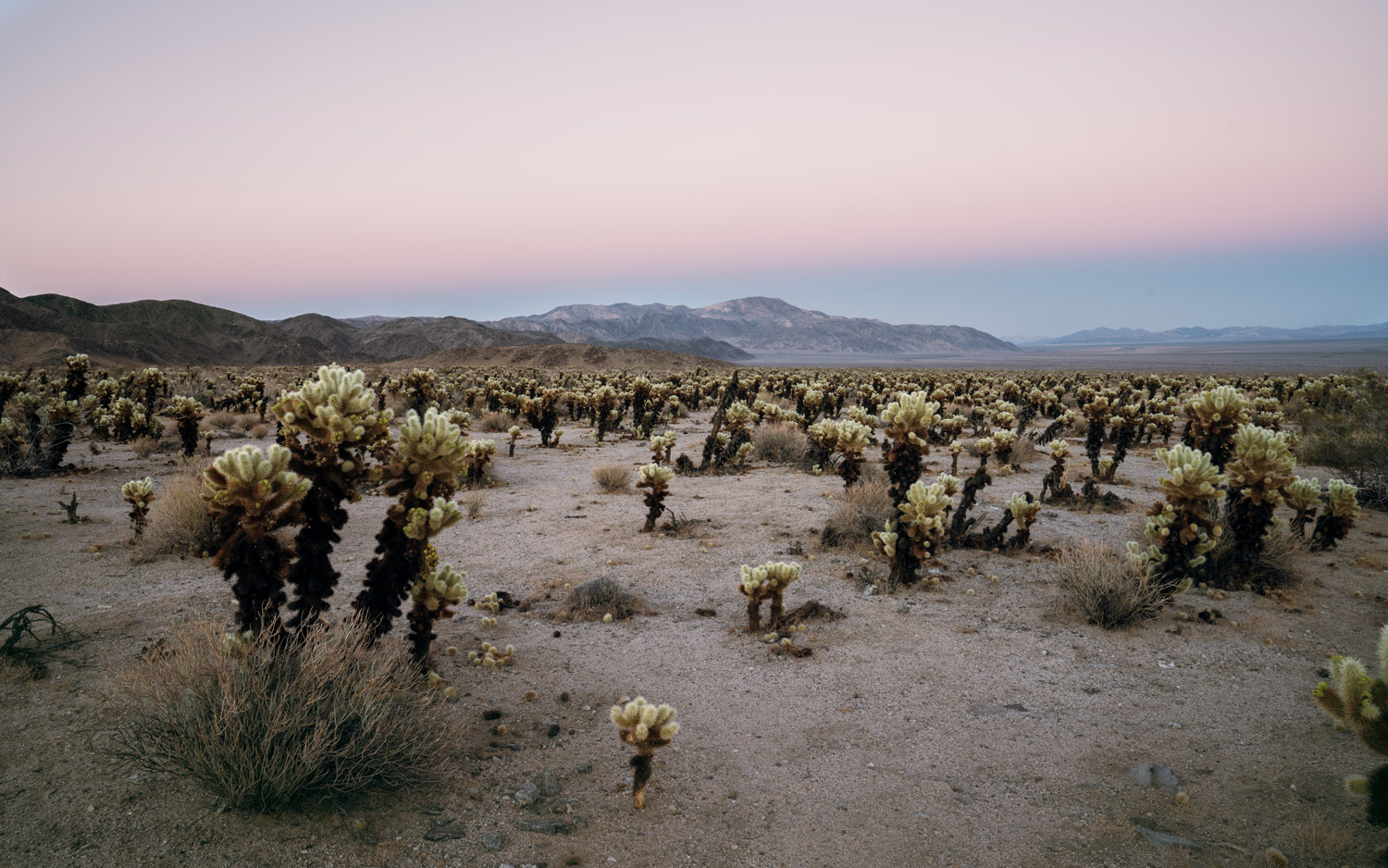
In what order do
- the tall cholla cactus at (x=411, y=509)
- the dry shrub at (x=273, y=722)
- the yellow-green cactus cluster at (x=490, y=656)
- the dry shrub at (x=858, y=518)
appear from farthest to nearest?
the dry shrub at (x=858, y=518) → the yellow-green cactus cluster at (x=490, y=656) → the tall cholla cactus at (x=411, y=509) → the dry shrub at (x=273, y=722)

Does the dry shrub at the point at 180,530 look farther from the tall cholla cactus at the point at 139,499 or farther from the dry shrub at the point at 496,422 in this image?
the dry shrub at the point at 496,422

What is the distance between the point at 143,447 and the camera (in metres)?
14.2

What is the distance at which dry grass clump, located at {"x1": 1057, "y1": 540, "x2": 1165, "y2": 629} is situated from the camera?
5.94m

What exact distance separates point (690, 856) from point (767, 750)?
1048 millimetres

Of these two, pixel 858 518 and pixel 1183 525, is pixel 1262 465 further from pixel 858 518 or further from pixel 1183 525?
pixel 858 518

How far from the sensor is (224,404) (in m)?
22.7

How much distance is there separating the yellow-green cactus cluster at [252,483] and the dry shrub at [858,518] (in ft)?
20.7

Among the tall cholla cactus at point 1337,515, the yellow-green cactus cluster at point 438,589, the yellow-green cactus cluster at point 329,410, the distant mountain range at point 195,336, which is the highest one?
the distant mountain range at point 195,336

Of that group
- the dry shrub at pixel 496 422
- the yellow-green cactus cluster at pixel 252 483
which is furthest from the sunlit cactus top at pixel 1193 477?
the dry shrub at pixel 496 422

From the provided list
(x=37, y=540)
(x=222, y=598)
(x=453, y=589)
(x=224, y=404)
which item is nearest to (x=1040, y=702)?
(x=453, y=589)

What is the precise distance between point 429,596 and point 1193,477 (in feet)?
22.4

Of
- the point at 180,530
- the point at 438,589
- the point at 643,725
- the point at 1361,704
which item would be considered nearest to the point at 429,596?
the point at 438,589

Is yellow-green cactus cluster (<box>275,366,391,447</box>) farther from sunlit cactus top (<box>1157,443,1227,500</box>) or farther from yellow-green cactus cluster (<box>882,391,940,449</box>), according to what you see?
sunlit cactus top (<box>1157,443,1227,500</box>)

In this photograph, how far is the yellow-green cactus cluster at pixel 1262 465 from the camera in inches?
259
